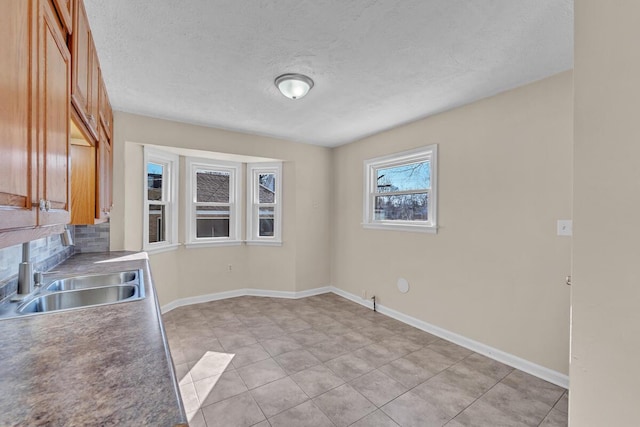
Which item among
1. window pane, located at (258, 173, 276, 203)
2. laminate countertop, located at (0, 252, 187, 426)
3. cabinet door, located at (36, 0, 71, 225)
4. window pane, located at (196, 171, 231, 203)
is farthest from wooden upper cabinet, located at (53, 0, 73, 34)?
window pane, located at (258, 173, 276, 203)

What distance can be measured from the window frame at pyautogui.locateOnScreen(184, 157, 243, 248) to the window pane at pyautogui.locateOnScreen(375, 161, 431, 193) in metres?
2.22

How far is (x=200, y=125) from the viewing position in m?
3.67

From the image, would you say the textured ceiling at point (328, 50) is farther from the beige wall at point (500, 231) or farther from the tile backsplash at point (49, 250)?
the tile backsplash at point (49, 250)

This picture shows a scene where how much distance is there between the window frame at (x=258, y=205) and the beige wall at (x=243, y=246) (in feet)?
0.33

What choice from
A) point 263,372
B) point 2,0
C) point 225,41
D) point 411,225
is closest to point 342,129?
point 411,225

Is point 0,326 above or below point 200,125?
below

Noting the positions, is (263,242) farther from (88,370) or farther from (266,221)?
(88,370)

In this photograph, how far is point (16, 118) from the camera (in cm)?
76

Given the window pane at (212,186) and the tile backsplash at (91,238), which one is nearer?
the tile backsplash at (91,238)

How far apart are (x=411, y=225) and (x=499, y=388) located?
179cm

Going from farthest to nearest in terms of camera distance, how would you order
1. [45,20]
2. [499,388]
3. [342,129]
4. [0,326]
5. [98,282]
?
A: [342,129]
[499,388]
[98,282]
[0,326]
[45,20]

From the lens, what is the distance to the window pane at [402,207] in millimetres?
3434

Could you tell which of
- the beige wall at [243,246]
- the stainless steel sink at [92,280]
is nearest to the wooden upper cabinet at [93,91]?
the stainless steel sink at [92,280]

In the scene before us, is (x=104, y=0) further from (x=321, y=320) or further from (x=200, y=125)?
(x=321, y=320)
